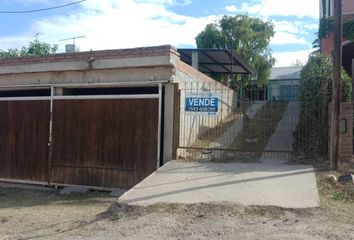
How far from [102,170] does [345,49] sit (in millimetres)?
10252

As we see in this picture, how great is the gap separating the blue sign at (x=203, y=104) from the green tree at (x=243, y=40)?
2491cm

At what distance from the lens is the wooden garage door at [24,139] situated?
1378 cm

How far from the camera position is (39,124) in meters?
13.9

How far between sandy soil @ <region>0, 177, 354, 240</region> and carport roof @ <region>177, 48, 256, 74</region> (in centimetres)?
1102

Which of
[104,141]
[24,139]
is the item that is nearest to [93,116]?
[104,141]

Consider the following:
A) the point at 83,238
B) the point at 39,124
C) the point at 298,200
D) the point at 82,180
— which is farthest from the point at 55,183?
the point at 298,200

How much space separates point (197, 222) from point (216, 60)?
14.4 m

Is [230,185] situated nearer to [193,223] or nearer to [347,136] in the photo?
[193,223]

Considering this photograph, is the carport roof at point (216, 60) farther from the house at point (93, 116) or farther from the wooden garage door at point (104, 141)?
the wooden garage door at point (104, 141)

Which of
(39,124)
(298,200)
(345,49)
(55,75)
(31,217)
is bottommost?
(31,217)

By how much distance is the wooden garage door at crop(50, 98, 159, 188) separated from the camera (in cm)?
1221

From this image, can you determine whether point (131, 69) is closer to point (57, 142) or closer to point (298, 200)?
point (57, 142)

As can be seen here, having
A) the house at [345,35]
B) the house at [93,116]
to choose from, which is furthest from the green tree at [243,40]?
the house at [93,116]

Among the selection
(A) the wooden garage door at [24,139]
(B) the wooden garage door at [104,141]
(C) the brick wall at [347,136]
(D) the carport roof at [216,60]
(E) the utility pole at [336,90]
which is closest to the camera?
(E) the utility pole at [336,90]
